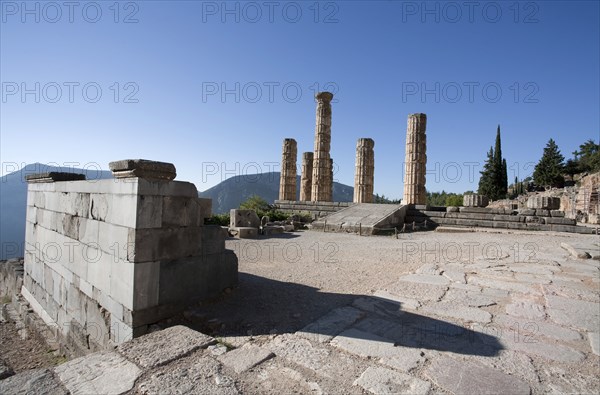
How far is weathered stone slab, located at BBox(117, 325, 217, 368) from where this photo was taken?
2459 mm

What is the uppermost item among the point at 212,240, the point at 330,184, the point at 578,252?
the point at 330,184

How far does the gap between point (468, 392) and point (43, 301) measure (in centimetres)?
684

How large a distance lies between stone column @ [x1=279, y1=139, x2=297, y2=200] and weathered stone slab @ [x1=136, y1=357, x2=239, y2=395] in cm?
1906

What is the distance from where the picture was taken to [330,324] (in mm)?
3207

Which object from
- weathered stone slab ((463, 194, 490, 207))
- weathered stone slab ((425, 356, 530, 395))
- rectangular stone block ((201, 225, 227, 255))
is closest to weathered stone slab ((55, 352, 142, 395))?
rectangular stone block ((201, 225, 227, 255))

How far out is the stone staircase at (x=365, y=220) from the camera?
12.5m

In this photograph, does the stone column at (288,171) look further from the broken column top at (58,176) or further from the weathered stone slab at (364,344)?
the weathered stone slab at (364,344)

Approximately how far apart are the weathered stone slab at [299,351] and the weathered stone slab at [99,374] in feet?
3.48

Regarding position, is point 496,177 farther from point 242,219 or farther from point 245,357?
point 245,357

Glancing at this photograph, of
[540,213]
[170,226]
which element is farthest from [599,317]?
[540,213]

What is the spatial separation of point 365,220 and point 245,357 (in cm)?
1138

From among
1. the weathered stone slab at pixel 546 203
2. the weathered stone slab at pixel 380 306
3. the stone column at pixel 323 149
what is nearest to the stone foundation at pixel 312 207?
the stone column at pixel 323 149

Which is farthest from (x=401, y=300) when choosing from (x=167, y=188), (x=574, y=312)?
(x=167, y=188)

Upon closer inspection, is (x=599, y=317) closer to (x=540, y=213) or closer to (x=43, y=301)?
(x=43, y=301)
